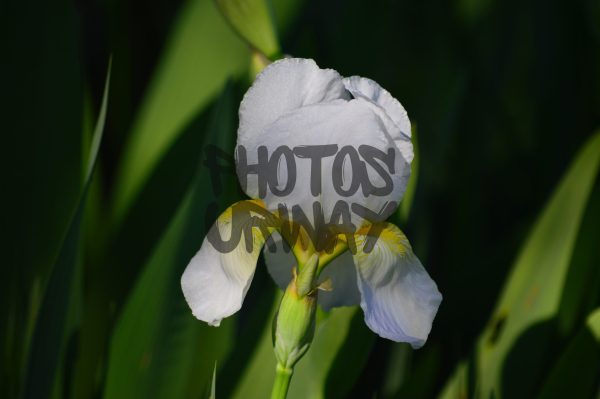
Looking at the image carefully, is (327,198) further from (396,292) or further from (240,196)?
(240,196)

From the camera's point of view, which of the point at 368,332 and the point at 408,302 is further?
the point at 368,332

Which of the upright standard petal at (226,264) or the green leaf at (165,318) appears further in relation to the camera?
the green leaf at (165,318)

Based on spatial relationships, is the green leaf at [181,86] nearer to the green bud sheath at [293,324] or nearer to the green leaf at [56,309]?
the green leaf at [56,309]

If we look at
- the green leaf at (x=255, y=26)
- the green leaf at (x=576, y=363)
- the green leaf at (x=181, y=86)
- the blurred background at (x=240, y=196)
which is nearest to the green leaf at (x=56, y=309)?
the blurred background at (x=240, y=196)

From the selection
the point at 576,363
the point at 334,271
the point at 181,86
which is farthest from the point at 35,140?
the point at 576,363

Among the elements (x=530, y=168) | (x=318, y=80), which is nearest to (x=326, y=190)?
(x=318, y=80)

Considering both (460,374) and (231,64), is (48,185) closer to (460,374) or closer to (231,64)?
(231,64)

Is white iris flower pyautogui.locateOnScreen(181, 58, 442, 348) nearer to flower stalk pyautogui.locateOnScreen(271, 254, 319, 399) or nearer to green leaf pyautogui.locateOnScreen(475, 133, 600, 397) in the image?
flower stalk pyautogui.locateOnScreen(271, 254, 319, 399)
